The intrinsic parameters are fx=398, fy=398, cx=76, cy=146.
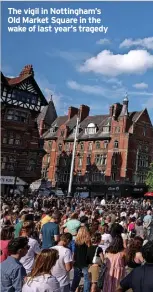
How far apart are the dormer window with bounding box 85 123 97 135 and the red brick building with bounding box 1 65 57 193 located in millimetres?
16182

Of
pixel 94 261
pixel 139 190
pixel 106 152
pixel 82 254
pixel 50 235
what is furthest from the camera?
pixel 106 152

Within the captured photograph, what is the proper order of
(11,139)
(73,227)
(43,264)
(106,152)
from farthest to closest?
1. (106,152)
2. (11,139)
3. (73,227)
4. (43,264)

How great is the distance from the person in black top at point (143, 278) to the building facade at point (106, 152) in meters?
55.6

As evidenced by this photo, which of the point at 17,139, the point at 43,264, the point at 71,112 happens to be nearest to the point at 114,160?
the point at 71,112

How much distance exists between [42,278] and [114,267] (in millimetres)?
2544

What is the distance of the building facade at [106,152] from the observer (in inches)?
2435

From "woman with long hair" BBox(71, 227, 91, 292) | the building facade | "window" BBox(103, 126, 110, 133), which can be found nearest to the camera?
"woman with long hair" BBox(71, 227, 91, 292)

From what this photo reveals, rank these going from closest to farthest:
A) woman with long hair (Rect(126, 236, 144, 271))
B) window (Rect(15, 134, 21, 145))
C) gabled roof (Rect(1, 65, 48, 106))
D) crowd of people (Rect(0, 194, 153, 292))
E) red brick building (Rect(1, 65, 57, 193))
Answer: crowd of people (Rect(0, 194, 153, 292)) < woman with long hair (Rect(126, 236, 144, 271)) < gabled roof (Rect(1, 65, 48, 106)) < red brick building (Rect(1, 65, 57, 193)) < window (Rect(15, 134, 21, 145))

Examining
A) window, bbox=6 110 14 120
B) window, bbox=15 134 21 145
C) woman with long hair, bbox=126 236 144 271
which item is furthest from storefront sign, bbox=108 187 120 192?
woman with long hair, bbox=126 236 144 271

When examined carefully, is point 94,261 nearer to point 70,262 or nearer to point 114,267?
point 70,262

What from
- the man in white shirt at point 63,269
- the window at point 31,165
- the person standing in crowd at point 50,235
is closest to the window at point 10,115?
the window at point 31,165

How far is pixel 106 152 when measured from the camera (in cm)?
6431

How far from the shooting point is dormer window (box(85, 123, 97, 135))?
2670 inches

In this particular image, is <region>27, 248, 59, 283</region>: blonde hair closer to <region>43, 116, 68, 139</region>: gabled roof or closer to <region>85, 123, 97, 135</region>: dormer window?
<region>85, 123, 97, 135</region>: dormer window
